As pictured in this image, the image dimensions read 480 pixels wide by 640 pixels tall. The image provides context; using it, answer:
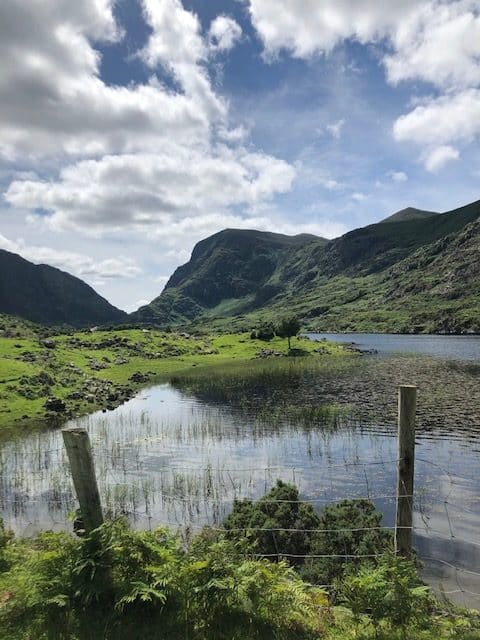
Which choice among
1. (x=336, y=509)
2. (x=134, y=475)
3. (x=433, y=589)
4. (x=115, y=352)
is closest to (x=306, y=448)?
(x=134, y=475)

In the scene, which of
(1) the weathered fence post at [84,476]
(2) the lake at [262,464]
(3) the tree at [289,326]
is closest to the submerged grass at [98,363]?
(3) the tree at [289,326]

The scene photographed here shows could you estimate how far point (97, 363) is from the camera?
9056 cm

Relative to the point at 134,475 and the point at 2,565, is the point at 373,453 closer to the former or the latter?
the point at 134,475

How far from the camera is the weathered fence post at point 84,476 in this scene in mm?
11515

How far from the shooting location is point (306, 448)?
117 ft

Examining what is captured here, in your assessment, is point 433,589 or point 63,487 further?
point 63,487

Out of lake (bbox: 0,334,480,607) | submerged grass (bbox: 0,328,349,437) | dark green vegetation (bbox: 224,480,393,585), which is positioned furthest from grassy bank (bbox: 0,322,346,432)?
dark green vegetation (bbox: 224,480,393,585)

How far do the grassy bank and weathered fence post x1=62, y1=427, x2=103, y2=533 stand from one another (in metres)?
37.8

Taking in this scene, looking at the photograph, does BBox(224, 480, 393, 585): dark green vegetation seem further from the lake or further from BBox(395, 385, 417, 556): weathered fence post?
BBox(395, 385, 417, 556): weathered fence post

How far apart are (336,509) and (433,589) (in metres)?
4.36

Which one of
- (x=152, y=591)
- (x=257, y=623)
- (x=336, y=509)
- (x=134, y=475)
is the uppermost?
(x=152, y=591)

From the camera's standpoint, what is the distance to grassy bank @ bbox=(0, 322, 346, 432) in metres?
54.3

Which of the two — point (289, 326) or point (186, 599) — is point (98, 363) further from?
point (186, 599)

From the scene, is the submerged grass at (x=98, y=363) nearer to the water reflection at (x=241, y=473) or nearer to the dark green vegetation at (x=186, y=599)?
the water reflection at (x=241, y=473)
